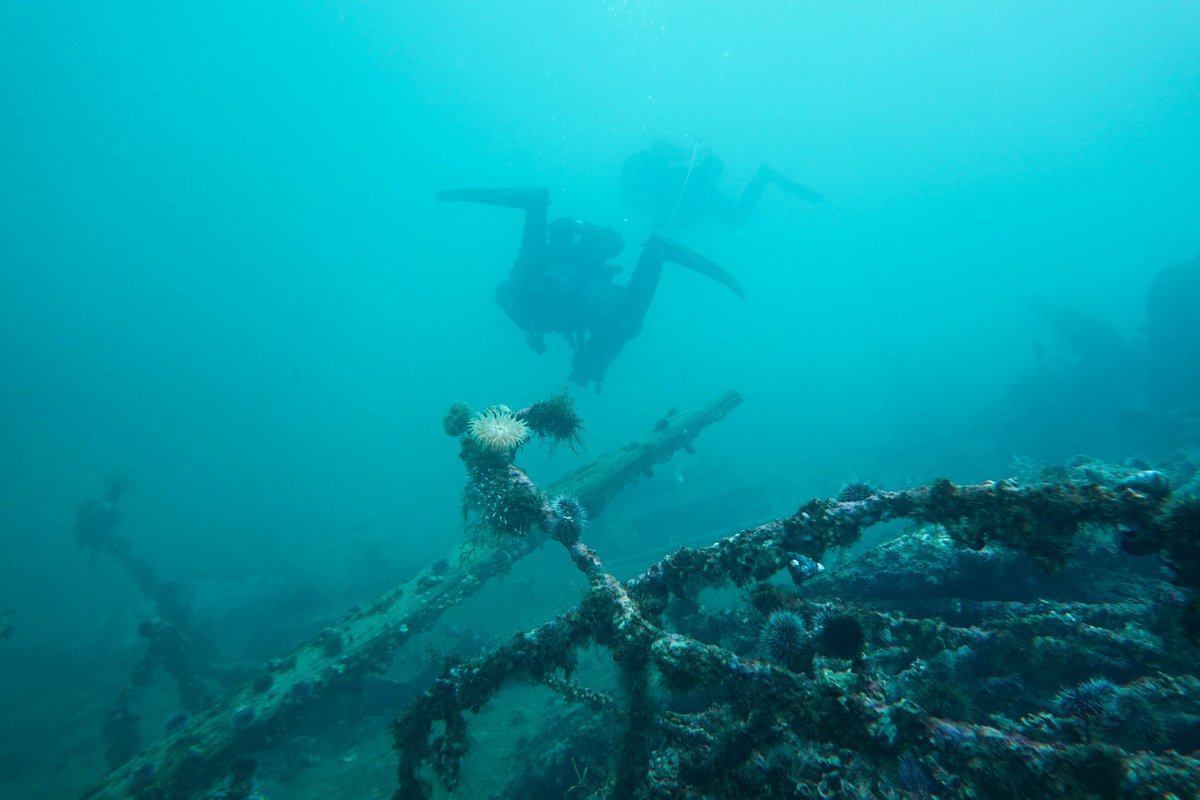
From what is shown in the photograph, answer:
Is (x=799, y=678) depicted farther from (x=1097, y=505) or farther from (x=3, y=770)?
(x=3, y=770)

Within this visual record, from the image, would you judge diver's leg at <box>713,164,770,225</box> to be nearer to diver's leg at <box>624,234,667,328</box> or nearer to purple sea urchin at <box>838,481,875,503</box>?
diver's leg at <box>624,234,667,328</box>

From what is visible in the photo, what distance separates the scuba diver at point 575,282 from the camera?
57.1 ft

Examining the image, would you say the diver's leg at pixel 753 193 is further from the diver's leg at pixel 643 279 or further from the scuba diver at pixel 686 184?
the diver's leg at pixel 643 279

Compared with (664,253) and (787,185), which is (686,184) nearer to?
(787,185)

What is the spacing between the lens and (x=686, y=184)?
26.5 m

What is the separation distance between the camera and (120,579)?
32.6 metres

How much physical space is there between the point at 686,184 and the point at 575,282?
13.3m

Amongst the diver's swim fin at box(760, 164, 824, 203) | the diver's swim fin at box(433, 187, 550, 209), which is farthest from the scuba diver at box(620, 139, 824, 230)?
the diver's swim fin at box(433, 187, 550, 209)

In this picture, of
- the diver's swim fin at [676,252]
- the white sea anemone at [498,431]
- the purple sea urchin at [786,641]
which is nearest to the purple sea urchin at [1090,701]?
the purple sea urchin at [786,641]

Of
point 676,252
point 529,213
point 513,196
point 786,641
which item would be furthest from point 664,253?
point 786,641

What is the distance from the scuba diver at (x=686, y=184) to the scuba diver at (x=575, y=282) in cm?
990

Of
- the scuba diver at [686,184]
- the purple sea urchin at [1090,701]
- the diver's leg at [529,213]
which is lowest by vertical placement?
the purple sea urchin at [1090,701]

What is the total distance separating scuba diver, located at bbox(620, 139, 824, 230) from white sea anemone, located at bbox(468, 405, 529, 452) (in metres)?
24.2

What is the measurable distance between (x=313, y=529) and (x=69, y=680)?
839 inches
